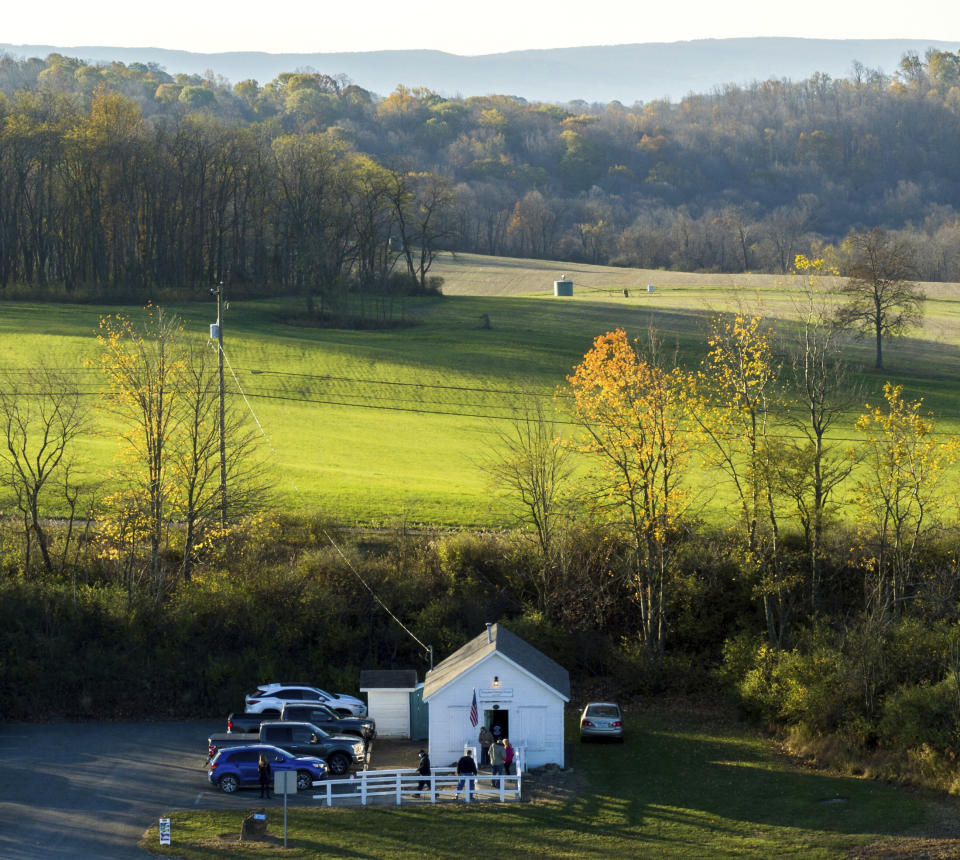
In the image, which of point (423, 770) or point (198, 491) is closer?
point (423, 770)

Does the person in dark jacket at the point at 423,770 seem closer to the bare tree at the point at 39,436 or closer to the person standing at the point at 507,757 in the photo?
the person standing at the point at 507,757

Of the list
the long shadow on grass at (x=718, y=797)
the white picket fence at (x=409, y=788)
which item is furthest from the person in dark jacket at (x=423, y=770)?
the long shadow on grass at (x=718, y=797)

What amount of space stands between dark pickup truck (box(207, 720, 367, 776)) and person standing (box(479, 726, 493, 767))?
3109 millimetres

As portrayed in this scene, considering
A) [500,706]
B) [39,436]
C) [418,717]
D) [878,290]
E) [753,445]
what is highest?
[878,290]

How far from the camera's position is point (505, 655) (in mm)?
30797

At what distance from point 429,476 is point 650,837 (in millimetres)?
26669

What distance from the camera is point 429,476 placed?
50156mm

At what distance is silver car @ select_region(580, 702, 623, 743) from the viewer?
32.1 m

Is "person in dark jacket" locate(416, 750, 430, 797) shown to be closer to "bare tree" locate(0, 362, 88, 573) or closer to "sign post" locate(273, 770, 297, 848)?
"sign post" locate(273, 770, 297, 848)

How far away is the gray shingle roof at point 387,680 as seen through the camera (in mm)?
33594

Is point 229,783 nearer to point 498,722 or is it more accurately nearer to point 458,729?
point 458,729

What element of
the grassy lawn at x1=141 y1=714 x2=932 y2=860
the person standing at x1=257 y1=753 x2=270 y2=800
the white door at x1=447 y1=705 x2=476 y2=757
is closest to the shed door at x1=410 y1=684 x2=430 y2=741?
the white door at x1=447 y1=705 x2=476 y2=757

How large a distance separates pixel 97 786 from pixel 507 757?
10.1m

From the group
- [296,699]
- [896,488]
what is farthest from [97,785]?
[896,488]
